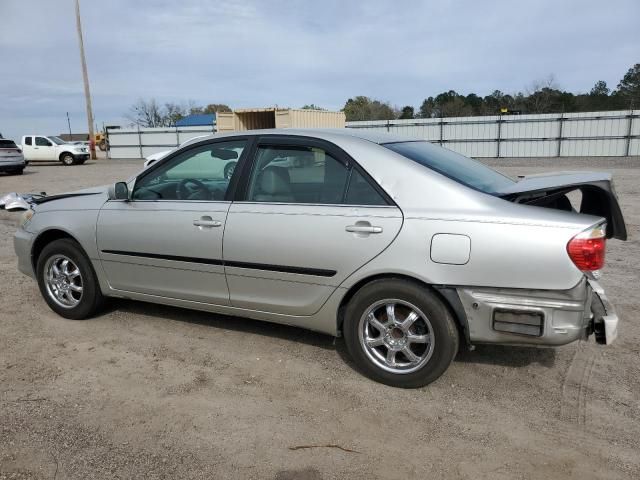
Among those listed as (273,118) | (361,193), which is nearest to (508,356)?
(361,193)

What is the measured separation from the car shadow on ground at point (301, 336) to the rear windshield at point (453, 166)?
125 centimetres

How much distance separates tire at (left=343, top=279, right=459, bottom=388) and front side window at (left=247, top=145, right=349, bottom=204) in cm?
70

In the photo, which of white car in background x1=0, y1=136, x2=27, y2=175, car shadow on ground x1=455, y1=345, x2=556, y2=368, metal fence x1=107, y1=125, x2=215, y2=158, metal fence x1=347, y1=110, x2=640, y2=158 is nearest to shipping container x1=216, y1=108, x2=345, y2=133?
metal fence x1=347, y1=110, x2=640, y2=158

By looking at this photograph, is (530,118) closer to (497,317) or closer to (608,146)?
(608,146)

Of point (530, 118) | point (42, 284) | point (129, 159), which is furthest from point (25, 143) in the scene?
point (42, 284)

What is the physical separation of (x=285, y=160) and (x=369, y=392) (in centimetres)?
169

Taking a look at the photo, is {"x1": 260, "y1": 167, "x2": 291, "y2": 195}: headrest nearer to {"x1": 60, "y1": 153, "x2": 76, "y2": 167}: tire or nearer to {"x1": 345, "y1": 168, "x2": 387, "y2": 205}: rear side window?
{"x1": 345, "y1": 168, "x2": 387, "y2": 205}: rear side window

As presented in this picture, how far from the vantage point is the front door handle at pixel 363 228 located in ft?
10.6

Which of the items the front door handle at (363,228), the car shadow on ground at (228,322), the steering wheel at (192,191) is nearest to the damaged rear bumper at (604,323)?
the front door handle at (363,228)

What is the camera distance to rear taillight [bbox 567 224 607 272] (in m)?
2.82

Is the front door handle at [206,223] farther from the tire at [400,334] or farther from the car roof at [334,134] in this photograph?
the tire at [400,334]

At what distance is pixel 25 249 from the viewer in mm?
4750

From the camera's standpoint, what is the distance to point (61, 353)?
3994mm

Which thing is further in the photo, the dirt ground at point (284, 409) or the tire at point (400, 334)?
the tire at point (400, 334)
